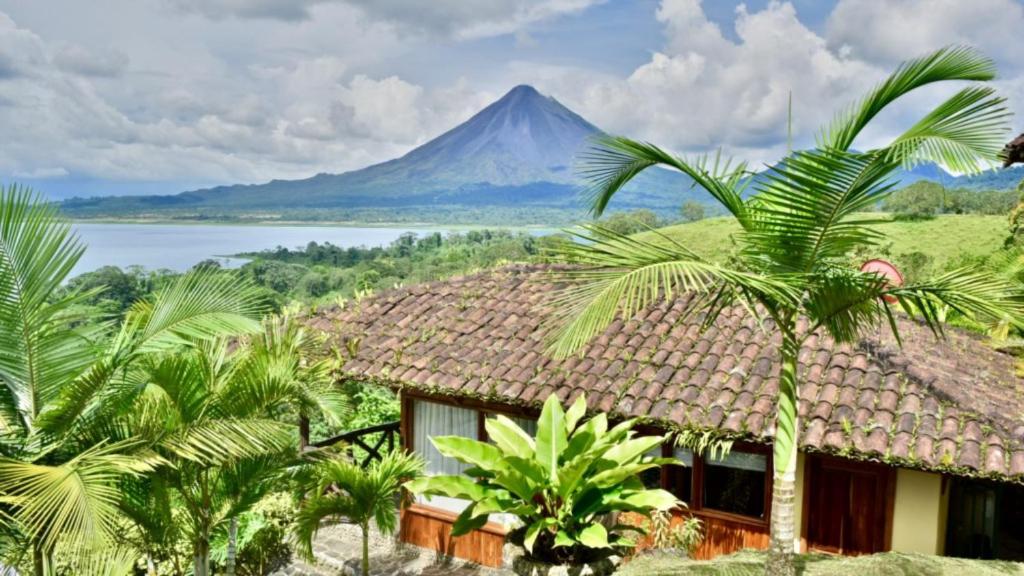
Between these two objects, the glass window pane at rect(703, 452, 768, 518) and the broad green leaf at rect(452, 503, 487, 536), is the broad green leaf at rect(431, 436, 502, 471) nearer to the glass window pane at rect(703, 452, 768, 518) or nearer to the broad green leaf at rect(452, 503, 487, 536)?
the broad green leaf at rect(452, 503, 487, 536)

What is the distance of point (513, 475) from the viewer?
17.8ft

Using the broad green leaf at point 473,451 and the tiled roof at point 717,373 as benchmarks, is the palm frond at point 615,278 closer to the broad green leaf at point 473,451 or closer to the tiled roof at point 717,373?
the tiled roof at point 717,373

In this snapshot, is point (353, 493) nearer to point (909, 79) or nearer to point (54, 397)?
point (54, 397)

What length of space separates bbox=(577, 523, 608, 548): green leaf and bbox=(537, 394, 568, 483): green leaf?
1.69 feet

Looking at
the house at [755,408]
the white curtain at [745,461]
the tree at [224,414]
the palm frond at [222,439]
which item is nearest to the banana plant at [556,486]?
the house at [755,408]

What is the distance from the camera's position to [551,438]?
227 inches

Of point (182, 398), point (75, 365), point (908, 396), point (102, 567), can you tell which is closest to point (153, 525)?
point (102, 567)

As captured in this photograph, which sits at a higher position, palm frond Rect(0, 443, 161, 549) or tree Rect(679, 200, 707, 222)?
tree Rect(679, 200, 707, 222)

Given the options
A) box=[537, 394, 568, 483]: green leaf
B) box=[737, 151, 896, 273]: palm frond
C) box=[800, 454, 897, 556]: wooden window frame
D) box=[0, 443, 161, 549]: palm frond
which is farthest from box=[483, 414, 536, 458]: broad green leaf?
box=[800, 454, 897, 556]: wooden window frame

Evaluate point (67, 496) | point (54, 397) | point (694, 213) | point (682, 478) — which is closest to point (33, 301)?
point (54, 397)

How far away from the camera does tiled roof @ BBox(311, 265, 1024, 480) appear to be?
6.39 m

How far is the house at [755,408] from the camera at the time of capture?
654 cm

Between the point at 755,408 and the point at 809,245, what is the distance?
8.46 ft

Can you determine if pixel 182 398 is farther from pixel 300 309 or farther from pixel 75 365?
pixel 300 309
